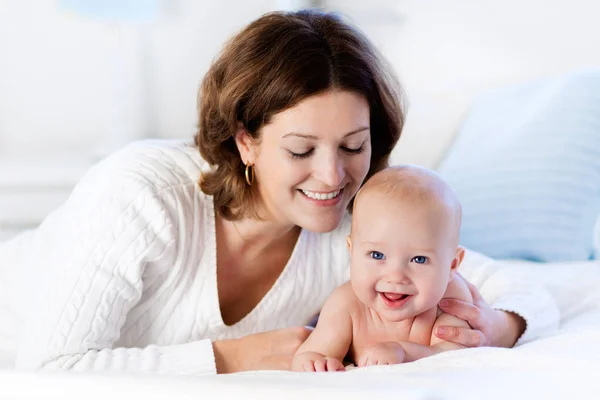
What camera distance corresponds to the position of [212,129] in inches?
64.6

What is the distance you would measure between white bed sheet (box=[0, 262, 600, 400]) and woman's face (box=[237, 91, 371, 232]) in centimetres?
44

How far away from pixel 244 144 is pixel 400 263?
20.0 inches

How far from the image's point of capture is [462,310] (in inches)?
54.7

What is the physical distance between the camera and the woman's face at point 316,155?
1.45 m

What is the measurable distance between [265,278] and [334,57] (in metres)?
0.57

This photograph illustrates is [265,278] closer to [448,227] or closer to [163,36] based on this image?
[448,227]

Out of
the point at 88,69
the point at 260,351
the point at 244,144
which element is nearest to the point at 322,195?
the point at 244,144

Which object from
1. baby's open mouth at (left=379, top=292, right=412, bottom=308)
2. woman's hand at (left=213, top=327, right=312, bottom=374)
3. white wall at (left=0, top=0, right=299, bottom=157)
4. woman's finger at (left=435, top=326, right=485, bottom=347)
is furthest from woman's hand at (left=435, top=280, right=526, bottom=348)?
white wall at (left=0, top=0, right=299, bottom=157)

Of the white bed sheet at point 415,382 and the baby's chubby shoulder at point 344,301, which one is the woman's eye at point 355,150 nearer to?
the baby's chubby shoulder at point 344,301

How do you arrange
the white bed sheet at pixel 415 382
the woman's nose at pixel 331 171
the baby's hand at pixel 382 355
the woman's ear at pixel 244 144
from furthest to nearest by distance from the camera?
the woman's ear at pixel 244 144, the woman's nose at pixel 331 171, the baby's hand at pixel 382 355, the white bed sheet at pixel 415 382

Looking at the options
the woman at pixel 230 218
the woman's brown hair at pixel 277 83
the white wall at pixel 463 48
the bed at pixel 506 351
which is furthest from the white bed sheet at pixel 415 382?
the white wall at pixel 463 48

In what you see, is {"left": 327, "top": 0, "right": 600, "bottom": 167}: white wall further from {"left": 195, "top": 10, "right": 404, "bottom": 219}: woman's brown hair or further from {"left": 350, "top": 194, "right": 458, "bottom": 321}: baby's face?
{"left": 350, "top": 194, "right": 458, "bottom": 321}: baby's face

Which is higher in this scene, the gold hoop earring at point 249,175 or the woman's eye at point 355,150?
the woman's eye at point 355,150

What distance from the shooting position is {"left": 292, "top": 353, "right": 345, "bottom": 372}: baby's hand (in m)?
1.28
